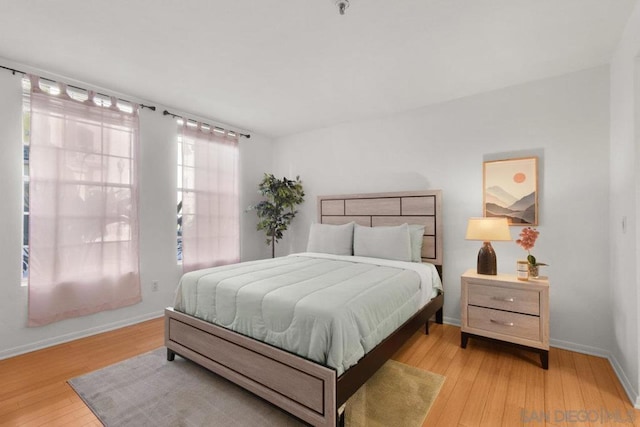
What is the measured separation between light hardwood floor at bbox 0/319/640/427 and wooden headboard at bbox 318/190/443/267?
1026 mm

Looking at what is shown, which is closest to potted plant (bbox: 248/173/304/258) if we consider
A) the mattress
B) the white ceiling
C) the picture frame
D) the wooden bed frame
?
the white ceiling

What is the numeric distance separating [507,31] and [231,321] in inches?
113

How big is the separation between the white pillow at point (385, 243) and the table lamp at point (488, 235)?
2.11 ft

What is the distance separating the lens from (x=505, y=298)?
2523 millimetres

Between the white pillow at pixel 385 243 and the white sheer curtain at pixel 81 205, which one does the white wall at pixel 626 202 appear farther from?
the white sheer curtain at pixel 81 205

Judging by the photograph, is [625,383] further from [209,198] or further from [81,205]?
[81,205]

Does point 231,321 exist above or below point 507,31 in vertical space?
below

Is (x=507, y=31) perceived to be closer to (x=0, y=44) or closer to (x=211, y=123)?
(x=211, y=123)

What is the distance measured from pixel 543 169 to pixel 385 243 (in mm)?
1676

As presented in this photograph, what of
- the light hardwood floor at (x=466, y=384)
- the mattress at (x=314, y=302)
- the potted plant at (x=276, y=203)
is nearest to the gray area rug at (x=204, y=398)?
the light hardwood floor at (x=466, y=384)

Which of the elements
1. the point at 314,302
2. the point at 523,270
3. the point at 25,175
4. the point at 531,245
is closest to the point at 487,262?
the point at 523,270

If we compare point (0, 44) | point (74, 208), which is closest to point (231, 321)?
point (74, 208)

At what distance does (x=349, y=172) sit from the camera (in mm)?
4223

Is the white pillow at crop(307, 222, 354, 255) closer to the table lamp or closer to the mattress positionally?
the mattress
